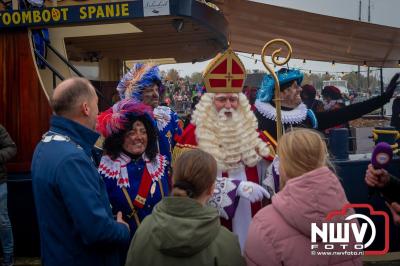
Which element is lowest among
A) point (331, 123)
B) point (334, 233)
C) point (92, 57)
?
point (334, 233)

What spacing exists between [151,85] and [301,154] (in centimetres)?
280

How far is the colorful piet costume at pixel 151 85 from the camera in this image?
14.5ft

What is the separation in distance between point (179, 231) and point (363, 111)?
10.9 feet

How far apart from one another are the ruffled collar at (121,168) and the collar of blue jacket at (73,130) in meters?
0.59

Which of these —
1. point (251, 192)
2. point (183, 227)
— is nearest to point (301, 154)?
point (183, 227)

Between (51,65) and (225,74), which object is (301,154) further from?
(51,65)

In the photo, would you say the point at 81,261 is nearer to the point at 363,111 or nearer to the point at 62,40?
the point at 363,111

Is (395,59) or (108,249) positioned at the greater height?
(395,59)

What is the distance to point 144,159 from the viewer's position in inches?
119

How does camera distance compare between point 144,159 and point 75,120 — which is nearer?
point 75,120

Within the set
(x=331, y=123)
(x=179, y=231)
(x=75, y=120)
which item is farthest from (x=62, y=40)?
(x=179, y=231)

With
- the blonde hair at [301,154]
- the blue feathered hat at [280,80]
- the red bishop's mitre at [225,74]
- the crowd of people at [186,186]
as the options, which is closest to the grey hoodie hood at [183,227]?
the crowd of people at [186,186]

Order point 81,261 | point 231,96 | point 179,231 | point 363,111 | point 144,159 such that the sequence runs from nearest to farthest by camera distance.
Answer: point 179,231
point 81,261
point 144,159
point 231,96
point 363,111

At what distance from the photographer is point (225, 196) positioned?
2.91 meters
